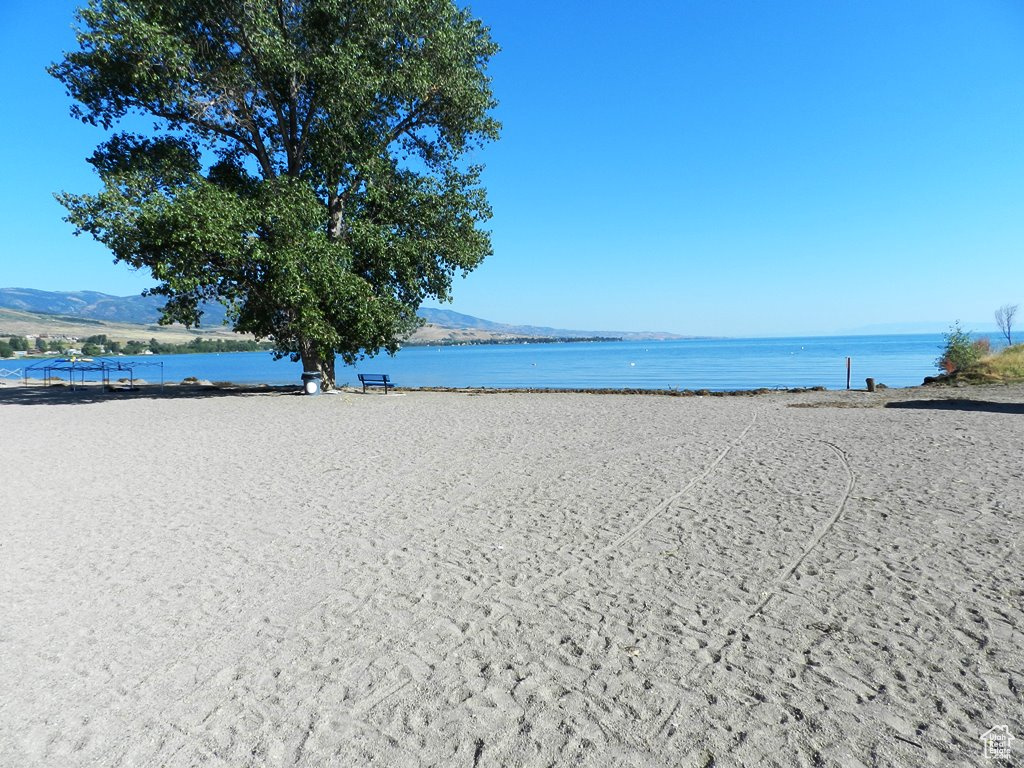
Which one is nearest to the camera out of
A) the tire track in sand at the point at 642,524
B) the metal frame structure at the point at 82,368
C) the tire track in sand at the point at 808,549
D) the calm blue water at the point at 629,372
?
the tire track in sand at the point at 808,549

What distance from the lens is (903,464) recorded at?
344 inches

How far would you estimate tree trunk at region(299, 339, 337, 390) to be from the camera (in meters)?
21.3

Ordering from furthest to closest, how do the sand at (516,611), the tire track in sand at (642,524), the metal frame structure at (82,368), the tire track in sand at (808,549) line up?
1. the metal frame structure at (82,368)
2. the tire track in sand at (642,524)
3. the tire track in sand at (808,549)
4. the sand at (516,611)

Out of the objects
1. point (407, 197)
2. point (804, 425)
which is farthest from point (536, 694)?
point (407, 197)

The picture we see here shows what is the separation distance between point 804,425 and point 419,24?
17038 mm

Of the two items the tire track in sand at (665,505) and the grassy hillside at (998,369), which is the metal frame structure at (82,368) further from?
the grassy hillside at (998,369)

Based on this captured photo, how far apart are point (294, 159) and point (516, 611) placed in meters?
20.1

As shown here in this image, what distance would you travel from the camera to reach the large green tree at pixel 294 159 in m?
16.7

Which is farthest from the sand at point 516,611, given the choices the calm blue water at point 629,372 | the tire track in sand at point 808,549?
the calm blue water at point 629,372

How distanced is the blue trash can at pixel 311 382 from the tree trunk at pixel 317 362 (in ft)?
1.01

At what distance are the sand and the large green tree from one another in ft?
32.4

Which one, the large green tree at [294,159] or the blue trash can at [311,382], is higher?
the large green tree at [294,159]

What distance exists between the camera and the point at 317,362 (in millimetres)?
21969

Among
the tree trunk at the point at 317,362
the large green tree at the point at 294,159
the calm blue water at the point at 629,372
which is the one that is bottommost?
the calm blue water at the point at 629,372
